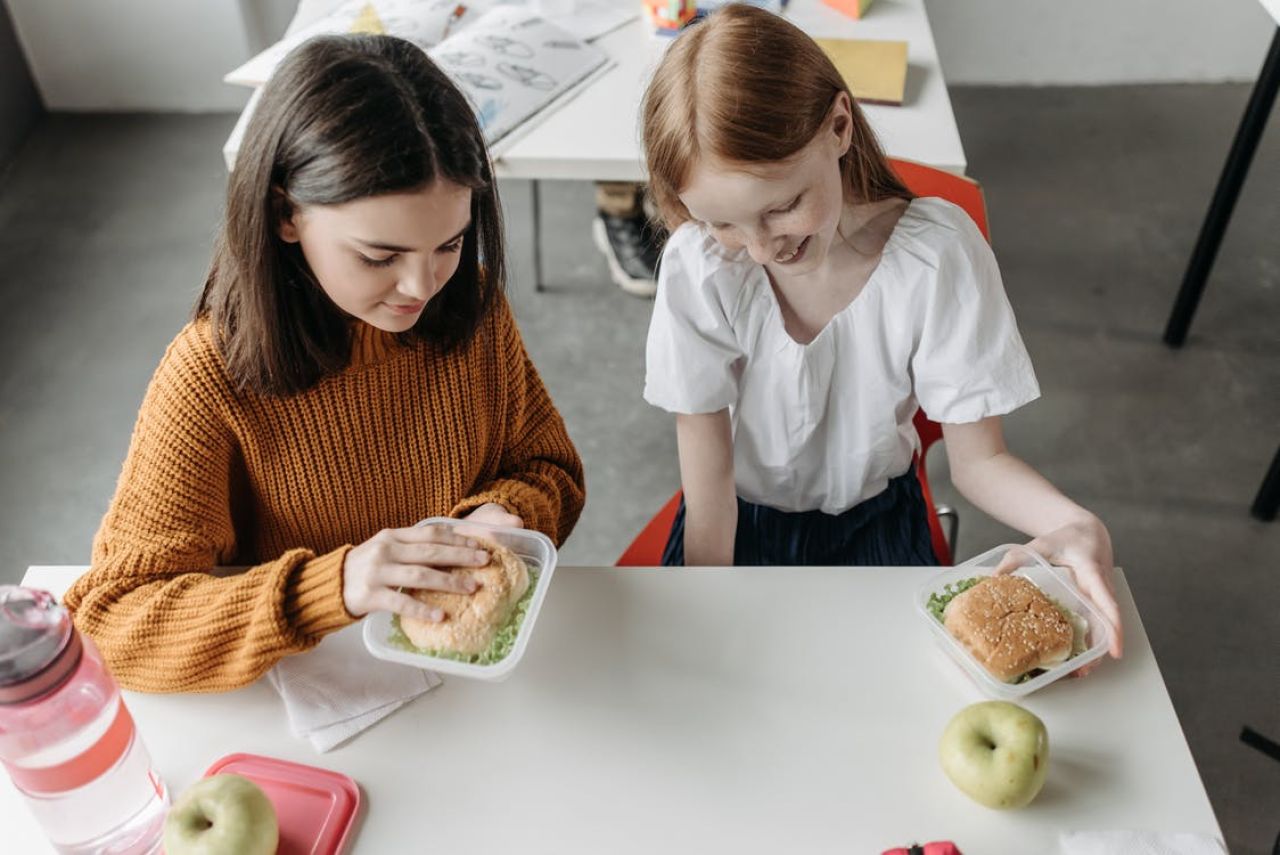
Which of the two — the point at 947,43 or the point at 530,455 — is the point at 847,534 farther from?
the point at 947,43

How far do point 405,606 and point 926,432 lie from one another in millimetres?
818

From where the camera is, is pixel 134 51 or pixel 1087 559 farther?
pixel 134 51

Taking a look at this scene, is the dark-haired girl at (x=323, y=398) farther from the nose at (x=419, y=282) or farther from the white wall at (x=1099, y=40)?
the white wall at (x=1099, y=40)

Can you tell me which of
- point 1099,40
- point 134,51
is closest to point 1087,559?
point 1099,40

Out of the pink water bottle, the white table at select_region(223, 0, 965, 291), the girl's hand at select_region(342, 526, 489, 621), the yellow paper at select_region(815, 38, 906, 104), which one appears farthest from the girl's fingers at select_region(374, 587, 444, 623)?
the yellow paper at select_region(815, 38, 906, 104)

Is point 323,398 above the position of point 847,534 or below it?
above

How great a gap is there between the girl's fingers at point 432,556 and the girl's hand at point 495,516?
0.11 metres

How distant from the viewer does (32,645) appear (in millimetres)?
842

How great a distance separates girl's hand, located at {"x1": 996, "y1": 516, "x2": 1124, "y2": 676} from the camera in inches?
43.3

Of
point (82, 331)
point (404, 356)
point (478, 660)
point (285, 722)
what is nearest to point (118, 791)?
point (285, 722)

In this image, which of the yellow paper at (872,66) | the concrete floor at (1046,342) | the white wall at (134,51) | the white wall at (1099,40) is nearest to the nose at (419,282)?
the yellow paper at (872,66)

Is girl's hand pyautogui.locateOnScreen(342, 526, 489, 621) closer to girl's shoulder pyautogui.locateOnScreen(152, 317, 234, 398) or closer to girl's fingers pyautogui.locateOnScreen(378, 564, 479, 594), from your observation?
girl's fingers pyautogui.locateOnScreen(378, 564, 479, 594)

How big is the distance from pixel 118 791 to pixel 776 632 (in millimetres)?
607

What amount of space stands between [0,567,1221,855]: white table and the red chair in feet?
1.13
